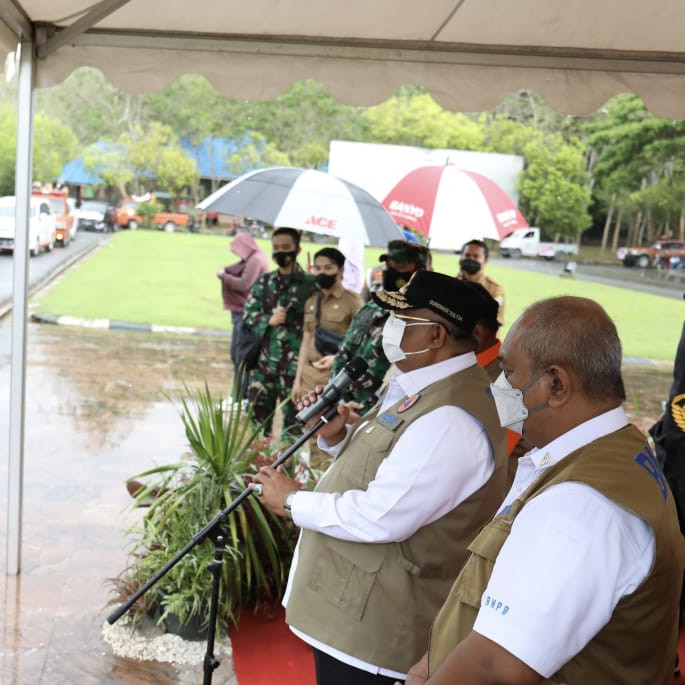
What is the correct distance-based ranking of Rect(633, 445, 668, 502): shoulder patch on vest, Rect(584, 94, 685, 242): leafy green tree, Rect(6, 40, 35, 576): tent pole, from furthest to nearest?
1. Rect(584, 94, 685, 242): leafy green tree
2. Rect(6, 40, 35, 576): tent pole
3. Rect(633, 445, 668, 502): shoulder patch on vest

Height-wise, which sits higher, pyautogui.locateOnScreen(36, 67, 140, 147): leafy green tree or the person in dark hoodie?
pyautogui.locateOnScreen(36, 67, 140, 147): leafy green tree

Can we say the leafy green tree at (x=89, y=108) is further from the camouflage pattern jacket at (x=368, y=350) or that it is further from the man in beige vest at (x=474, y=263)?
the camouflage pattern jacket at (x=368, y=350)

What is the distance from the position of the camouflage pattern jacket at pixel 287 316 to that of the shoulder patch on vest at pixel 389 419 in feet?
13.4

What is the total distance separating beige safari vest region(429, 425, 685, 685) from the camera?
1520 millimetres

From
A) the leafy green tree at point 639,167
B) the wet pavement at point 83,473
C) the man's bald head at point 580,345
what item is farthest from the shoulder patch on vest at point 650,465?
the leafy green tree at point 639,167

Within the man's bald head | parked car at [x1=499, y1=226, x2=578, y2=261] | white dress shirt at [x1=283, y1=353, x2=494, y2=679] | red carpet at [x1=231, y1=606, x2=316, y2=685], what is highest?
the man's bald head

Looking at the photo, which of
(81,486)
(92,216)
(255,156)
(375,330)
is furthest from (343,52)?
(255,156)

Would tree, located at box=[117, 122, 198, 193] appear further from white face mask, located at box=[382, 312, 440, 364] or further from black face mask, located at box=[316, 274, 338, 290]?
white face mask, located at box=[382, 312, 440, 364]

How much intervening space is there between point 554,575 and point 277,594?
3040 millimetres

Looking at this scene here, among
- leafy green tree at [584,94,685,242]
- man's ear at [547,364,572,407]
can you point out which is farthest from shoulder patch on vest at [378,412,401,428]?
leafy green tree at [584,94,685,242]

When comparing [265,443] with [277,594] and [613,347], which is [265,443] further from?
[613,347]

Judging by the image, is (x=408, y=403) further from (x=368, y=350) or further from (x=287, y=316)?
(x=287, y=316)

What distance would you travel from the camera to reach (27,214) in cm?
431

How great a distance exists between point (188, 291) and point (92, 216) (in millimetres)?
10248
